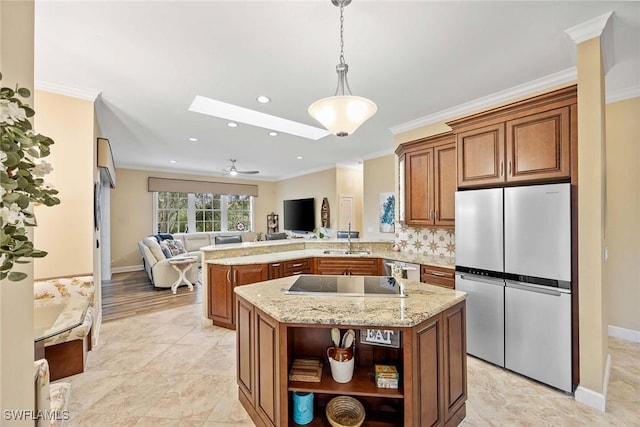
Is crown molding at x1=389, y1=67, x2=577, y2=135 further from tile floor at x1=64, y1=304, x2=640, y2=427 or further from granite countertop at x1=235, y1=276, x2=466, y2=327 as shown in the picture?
tile floor at x1=64, y1=304, x2=640, y2=427

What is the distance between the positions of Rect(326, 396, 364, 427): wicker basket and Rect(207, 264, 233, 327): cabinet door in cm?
218

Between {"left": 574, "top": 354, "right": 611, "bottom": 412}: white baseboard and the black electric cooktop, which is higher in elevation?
the black electric cooktop

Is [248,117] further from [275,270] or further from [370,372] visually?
[370,372]

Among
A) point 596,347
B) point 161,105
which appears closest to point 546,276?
point 596,347

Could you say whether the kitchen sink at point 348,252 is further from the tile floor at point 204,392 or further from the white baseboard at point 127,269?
the white baseboard at point 127,269

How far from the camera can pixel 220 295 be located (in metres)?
3.59

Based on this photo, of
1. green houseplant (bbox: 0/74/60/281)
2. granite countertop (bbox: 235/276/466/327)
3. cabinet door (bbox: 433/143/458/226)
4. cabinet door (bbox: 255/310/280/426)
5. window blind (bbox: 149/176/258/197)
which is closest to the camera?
green houseplant (bbox: 0/74/60/281)

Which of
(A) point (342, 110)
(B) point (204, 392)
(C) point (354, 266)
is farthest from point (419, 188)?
(B) point (204, 392)

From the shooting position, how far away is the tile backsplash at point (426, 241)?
3.71m

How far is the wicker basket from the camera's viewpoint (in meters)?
1.60

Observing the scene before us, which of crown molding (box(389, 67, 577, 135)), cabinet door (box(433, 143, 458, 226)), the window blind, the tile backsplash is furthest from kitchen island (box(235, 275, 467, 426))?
the window blind

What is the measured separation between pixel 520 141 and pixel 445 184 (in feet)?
3.23

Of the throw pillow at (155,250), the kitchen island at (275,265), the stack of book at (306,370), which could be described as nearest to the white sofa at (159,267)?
the throw pillow at (155,250)

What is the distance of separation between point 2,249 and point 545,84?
13.2 feet
